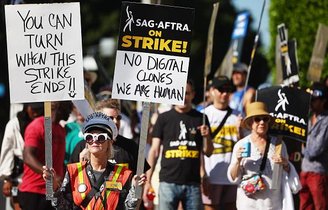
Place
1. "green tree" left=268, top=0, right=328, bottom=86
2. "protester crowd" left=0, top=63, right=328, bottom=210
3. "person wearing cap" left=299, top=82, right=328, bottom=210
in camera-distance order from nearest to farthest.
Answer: "protester crowd" left=0, top=63, right=328, bottom=210
"person wearing cap" left=299, top=82, right=328, bottom=210
"green tree" left=268, top=0, right=328, bottom=86

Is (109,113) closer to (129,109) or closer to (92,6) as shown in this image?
(129,109)

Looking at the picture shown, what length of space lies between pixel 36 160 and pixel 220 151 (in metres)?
2.48

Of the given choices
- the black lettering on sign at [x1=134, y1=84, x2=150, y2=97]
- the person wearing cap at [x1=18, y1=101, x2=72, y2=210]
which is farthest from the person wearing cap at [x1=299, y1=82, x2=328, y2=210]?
the black lettering on sign at [x1=134, y1=84, x2=150, y2=97]

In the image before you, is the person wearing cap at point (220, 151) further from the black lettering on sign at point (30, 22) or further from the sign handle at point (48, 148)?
the black lettering on sign at point (30, 22)

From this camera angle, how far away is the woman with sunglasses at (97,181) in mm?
8586

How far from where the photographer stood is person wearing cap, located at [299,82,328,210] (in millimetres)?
13367

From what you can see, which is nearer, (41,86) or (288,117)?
(41,86)

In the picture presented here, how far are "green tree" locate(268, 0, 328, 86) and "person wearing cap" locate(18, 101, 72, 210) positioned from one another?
7772mm

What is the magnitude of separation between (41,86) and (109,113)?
3.26 feet

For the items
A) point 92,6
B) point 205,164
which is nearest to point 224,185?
point 205,164

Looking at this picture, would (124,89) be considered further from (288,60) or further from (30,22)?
(288,60)

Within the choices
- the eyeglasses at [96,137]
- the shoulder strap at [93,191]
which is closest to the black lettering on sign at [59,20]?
the eyeglasses at [96,137]

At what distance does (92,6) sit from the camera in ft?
171

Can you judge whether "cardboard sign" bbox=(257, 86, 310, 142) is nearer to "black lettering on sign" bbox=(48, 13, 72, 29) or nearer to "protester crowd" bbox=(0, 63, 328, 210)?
"protester crowd" bbox=(0, 63, 328, 210)
